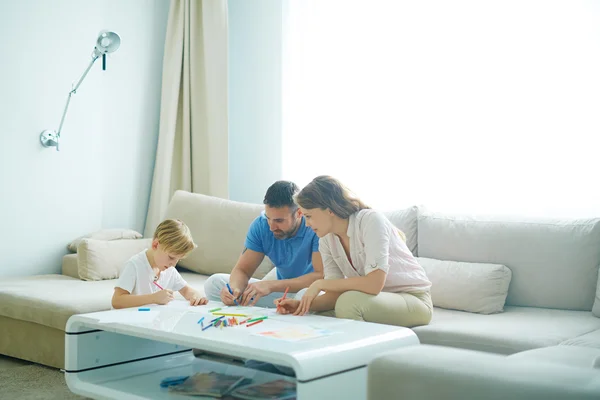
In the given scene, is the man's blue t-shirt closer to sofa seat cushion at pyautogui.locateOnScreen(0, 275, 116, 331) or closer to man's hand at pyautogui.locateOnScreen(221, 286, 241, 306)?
man's hand at pyautogui.locateOnScreen(221, 286, 241, 306)

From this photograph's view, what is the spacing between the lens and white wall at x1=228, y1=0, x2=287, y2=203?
4586 millimetres

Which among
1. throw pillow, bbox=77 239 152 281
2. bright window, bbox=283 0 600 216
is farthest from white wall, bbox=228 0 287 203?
throw pillow, bbox=77 239 152 281

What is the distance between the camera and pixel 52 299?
323cm

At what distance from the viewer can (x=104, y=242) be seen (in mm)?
3875

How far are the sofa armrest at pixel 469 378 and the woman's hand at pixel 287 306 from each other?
3.28ft

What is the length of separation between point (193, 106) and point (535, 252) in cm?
250

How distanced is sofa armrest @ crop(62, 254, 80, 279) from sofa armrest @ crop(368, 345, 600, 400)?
281 cm

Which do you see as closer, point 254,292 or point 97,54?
point 254,292

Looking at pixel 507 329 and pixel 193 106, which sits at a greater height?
pixel 193 106

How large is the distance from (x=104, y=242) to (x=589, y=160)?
2.43m

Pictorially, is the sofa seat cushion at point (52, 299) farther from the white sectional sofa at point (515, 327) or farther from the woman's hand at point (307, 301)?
the white sectional sofa at point (515, 327)

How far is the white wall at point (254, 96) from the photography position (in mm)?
4586

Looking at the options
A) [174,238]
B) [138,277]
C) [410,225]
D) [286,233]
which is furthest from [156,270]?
[410,225]

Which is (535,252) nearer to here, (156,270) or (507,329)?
(507,329)
